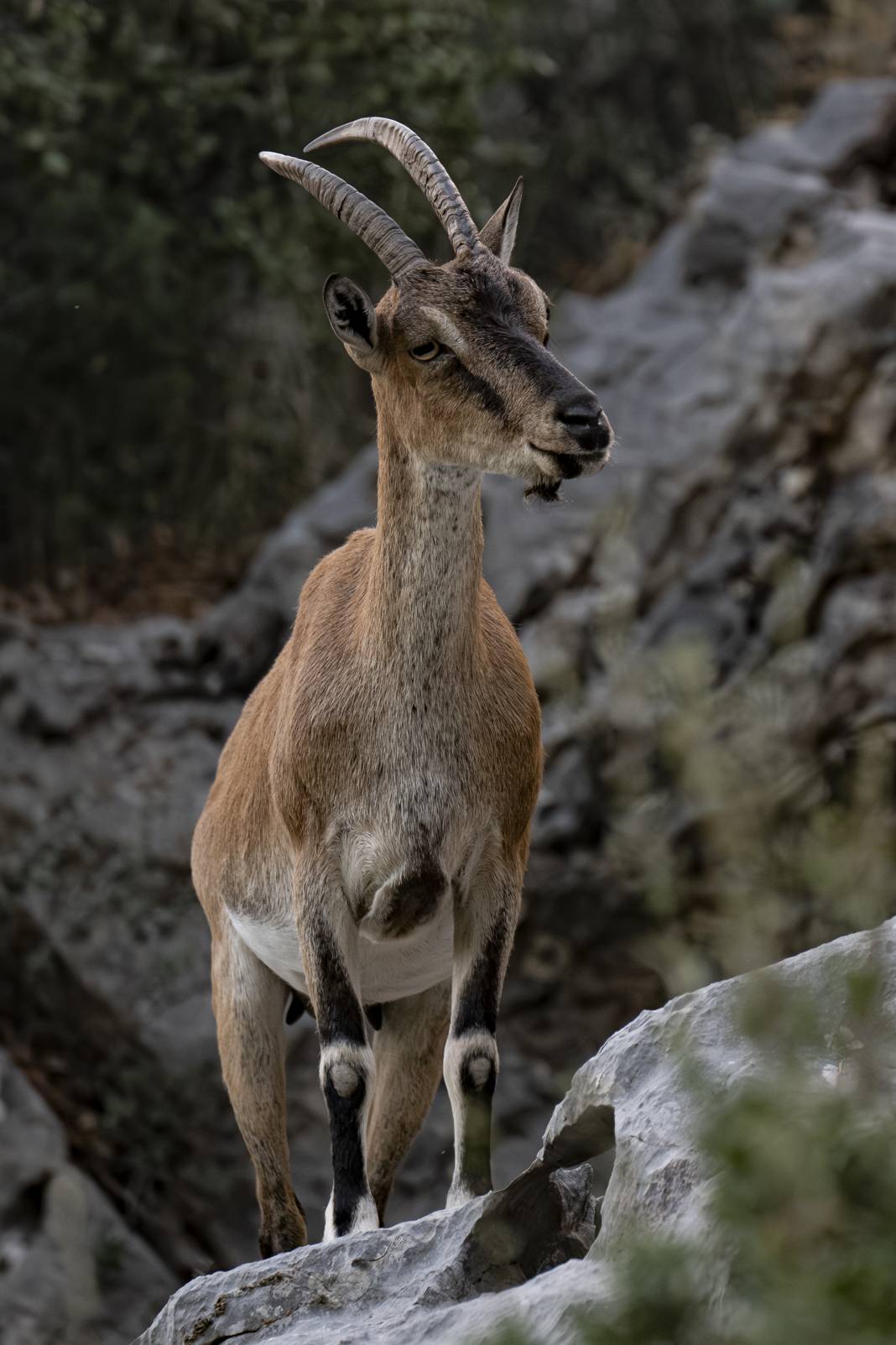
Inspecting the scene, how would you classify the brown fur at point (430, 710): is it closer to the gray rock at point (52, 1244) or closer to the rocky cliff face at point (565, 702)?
the gray rock at point (52, 1244)

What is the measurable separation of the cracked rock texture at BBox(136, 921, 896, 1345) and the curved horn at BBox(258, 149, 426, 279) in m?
2.31

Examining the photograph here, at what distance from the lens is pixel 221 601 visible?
1274 cm

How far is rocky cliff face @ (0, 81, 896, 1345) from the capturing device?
10.9 m

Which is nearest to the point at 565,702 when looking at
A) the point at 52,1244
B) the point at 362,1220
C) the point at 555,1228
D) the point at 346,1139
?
the point at 52,1244

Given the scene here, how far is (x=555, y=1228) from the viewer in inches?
183

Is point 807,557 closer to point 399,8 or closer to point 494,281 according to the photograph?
point 399,8

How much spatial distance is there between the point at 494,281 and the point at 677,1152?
2.61 metres

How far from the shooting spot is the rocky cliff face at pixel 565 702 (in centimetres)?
1090

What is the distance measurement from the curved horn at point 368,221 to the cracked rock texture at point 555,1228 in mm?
2307

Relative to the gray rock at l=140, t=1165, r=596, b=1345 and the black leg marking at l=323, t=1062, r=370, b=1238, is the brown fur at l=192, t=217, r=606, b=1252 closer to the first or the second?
the black leg marking at l=323, t=1062, r=370, b=1238

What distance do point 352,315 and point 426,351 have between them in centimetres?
27

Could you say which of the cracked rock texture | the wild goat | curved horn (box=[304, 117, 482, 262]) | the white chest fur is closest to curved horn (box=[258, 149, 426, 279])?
the wild goat

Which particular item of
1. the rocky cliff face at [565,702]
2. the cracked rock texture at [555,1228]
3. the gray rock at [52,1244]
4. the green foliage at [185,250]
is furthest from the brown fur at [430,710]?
the green foliage at [185,250]

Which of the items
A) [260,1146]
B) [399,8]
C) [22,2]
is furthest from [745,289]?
[260,1146]
